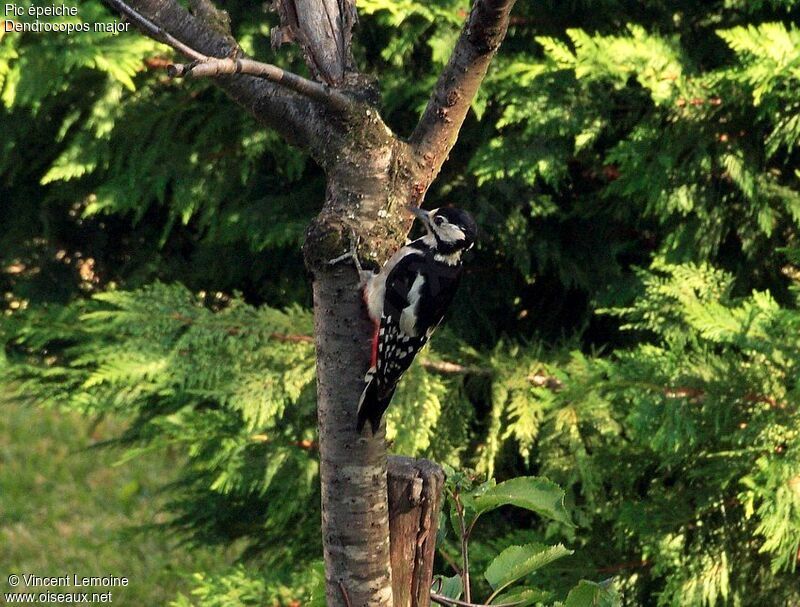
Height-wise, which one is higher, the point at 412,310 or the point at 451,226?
the point at 451,226

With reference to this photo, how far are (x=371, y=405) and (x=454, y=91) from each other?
2.21 ft

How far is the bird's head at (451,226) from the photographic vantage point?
9.65 feet

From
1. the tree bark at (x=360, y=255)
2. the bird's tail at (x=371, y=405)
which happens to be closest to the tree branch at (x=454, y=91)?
the tree bark at (x=360, y=255)

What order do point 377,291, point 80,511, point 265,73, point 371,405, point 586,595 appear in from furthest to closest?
point 80,511, point 377,291, point 371,405, point 586,595, point 265,73

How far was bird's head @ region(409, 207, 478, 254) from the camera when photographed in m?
2.94

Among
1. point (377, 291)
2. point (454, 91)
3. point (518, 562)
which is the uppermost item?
point (454, 91)

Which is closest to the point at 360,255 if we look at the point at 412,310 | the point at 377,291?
the point at 377,291

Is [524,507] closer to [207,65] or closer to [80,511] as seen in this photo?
[207,65]

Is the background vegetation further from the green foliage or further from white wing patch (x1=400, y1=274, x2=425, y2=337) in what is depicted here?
the green foliage

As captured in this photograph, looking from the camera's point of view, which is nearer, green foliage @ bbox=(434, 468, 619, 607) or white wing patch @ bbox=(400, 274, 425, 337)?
green foliage @ bbox=(434, 468, 619, 607)

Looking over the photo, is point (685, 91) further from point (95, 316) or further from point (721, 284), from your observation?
point (95, 316)

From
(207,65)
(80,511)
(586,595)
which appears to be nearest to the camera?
(207,65)

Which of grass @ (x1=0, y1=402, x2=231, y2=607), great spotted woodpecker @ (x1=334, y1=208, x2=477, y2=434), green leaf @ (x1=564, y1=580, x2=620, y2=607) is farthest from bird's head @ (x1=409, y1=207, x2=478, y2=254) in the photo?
grass @ (x1=0, y1=402, x2=231, y2=607)

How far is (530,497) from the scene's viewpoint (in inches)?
77.8
